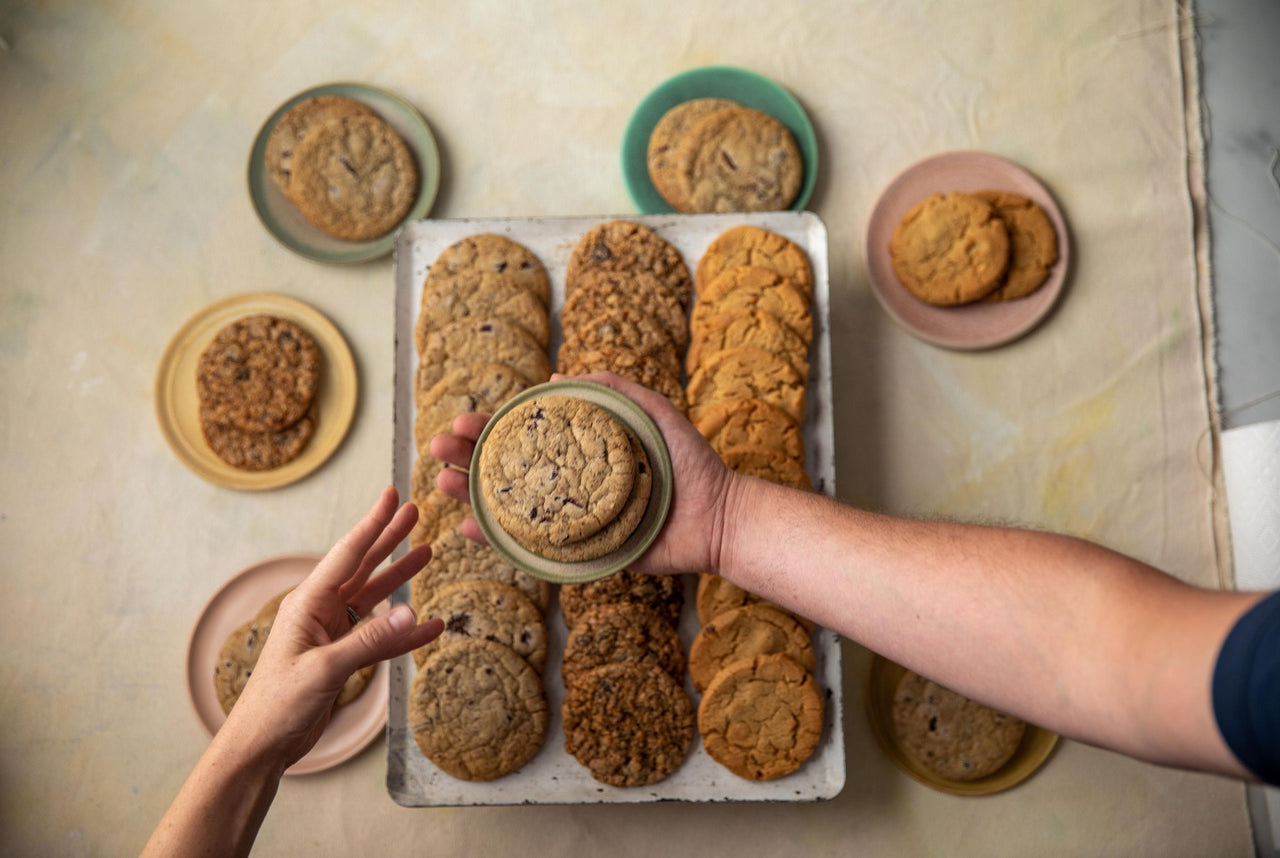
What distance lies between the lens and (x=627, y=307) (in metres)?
2.16

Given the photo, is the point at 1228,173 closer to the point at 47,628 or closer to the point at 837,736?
the point at 837,736

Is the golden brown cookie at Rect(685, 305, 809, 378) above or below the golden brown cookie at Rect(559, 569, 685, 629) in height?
above

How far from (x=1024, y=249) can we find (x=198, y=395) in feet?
8.35

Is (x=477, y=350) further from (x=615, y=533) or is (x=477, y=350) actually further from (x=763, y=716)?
(x=763, y=716)

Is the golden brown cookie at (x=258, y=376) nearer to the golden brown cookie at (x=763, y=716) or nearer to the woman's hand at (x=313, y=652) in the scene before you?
the woman's hand at (x=313, y=652)

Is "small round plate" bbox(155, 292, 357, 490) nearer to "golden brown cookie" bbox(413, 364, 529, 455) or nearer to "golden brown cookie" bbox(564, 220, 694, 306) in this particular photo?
"golden brown cookie" bbox(413, 364, 529, 455)

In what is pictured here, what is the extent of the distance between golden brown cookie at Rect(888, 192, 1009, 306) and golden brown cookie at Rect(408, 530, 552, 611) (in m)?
1.43

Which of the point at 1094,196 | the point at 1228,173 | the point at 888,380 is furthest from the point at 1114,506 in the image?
the point at 1228,173

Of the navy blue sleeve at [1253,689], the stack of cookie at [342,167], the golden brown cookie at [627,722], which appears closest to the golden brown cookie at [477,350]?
the stack of cookie at [342,167]

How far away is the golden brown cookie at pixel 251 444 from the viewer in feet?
8.30

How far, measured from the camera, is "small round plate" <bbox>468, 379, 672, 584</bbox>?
1711 mm

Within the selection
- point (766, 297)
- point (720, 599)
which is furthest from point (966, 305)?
point (720, 599)

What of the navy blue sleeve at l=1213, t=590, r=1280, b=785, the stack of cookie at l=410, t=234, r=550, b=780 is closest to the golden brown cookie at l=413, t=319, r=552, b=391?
the stack of cookie at l=410, t=234, r=550, b=780

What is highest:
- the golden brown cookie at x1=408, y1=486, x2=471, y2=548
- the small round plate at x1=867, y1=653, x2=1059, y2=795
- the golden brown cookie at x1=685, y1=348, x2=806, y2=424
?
the golden brown cookie at x1=685, y1=348, x2=806, y2=424
